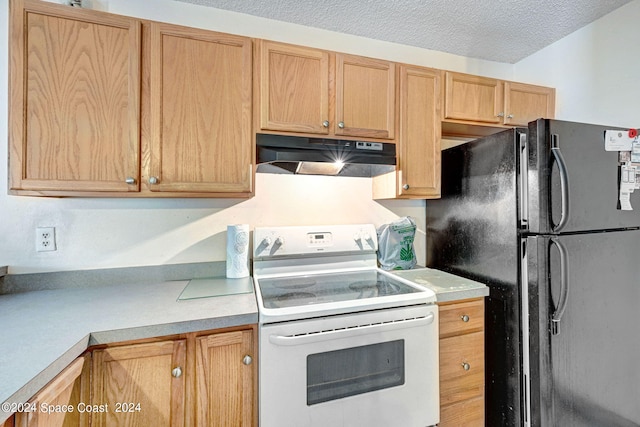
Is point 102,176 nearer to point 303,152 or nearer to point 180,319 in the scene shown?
point 180,319

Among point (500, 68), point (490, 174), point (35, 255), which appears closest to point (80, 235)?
point (35, 255)

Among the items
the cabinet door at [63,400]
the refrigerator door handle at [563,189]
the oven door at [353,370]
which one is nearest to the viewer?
the cabinet door at [63,400]

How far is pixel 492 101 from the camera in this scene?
Answer: 1.86 meters

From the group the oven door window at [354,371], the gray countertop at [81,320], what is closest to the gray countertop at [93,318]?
the gray countertop at [81,320]

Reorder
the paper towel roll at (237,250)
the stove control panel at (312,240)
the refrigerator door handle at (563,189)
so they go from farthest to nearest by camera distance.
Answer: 1. the stove control panel at (312,240)
2. the paper towel roll at (237,250)
3. the refrigerator door handle at (563,189)

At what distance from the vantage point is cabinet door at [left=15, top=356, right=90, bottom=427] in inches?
27.9

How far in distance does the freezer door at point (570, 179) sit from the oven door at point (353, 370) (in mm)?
699

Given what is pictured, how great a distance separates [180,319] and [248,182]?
680 millimetres

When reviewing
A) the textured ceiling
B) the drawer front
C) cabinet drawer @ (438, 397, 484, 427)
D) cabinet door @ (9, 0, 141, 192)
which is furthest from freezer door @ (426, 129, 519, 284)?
cabinet door @ (9, 0, 141, 192)

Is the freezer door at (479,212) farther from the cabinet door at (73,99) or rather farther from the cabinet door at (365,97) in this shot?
the cabinet door at (73,99)

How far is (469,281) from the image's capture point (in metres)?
1.56

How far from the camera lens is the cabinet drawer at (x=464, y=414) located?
1.37 m

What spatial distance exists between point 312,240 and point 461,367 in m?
1.02

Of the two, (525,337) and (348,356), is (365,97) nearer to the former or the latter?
(348,356)
